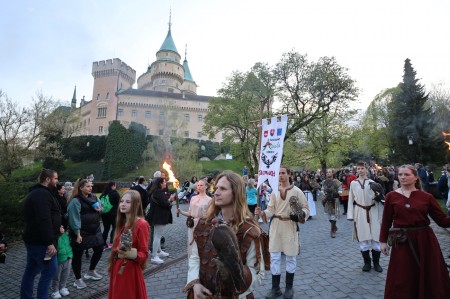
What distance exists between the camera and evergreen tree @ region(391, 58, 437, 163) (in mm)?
32981

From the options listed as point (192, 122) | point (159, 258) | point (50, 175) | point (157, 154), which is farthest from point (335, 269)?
point (192, 122)

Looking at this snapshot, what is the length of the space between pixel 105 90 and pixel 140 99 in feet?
32.7

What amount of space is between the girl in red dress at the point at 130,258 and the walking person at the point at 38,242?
4.91ft

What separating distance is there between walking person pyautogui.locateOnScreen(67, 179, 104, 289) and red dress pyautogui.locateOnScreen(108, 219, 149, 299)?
2371 mm

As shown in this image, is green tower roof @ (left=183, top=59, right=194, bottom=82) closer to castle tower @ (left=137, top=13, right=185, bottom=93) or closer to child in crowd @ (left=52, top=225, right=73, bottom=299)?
castle tower @ (left=137, top=13, right=185, bottom=93)

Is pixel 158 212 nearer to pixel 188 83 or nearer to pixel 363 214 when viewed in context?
pixel 363 214

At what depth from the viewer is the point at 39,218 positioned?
4.30m

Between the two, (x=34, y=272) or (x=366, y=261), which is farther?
(x=366, y=261)

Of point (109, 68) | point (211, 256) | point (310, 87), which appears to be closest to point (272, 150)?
point (211, 256)

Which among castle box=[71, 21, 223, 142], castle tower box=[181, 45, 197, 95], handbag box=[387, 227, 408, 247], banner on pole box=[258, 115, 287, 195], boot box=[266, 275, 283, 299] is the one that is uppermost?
castle tower box=[181, 45, 197, 95]

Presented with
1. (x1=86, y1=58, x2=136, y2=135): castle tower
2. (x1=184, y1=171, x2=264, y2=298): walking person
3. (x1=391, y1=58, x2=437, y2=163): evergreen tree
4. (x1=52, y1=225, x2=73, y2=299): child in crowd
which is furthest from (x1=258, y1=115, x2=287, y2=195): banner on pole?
(x1=86, y1=58, x2=136, y2=135): castle tower

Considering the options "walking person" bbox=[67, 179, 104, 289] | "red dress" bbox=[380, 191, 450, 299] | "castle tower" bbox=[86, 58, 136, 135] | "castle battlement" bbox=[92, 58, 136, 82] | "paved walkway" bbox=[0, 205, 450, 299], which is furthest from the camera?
"castle battlement" bbox=[92, 58, 136, 82]

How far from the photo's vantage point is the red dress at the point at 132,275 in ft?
10.9

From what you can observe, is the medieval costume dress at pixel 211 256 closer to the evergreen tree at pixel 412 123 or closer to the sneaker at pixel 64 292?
the sneaker at pixel 64 292
